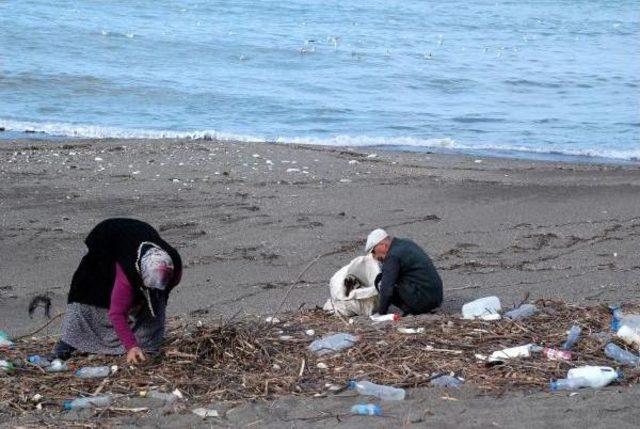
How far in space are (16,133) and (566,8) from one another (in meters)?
33.0

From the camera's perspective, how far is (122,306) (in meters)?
6.00

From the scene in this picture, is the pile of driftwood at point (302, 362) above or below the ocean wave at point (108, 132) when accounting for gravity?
above

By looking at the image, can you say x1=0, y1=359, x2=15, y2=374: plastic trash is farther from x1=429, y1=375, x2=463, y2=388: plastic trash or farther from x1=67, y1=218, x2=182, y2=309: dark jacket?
x1=429, y1=375, x2=463, y2=388: plastic trash

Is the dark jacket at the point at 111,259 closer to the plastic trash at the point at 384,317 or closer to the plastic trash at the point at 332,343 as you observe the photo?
the plastic trash at the point at 332,343

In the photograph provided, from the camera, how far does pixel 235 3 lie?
3781 centimetres

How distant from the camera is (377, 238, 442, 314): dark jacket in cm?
790

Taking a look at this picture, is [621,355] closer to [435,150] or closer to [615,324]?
[615,324]

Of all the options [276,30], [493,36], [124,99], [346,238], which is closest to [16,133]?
[124,99]

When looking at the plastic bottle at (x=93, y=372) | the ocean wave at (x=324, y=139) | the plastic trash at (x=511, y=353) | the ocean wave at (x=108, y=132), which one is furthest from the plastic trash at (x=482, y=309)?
the ocean wave at (x=108, y=132)

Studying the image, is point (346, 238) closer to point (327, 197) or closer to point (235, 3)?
point (327, 197)

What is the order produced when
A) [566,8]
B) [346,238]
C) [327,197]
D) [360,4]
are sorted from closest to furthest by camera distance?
[346,238], [327,197], [360,4], [566,8]

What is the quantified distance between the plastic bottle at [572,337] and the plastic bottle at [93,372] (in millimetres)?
2713

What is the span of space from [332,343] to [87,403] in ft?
5.30

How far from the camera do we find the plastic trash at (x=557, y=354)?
6039 millimetres
